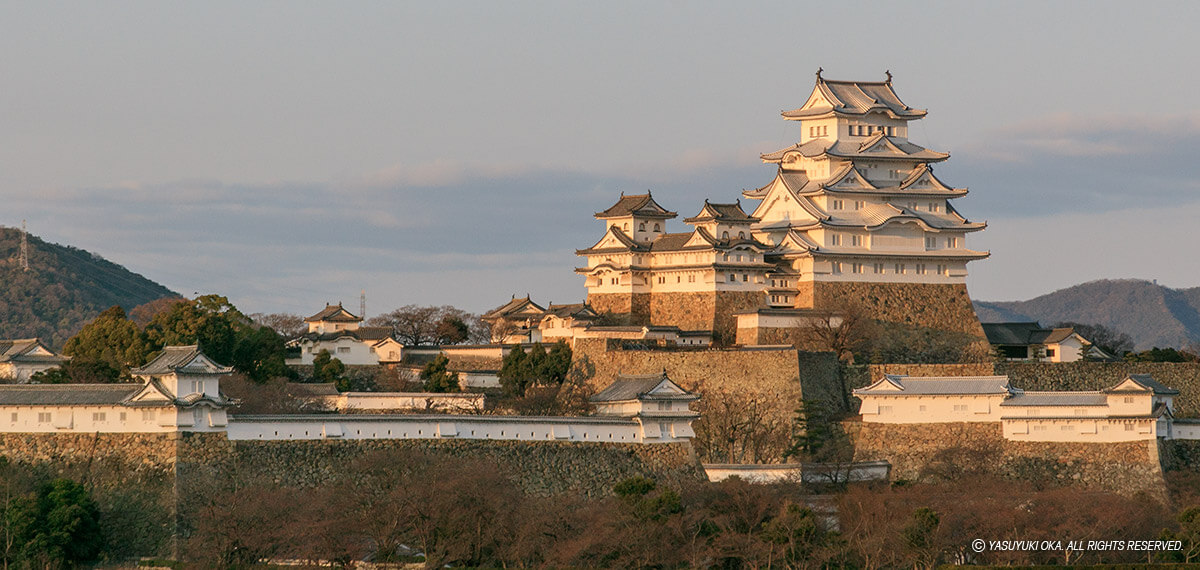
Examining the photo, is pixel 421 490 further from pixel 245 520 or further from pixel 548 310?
pixel 548 310

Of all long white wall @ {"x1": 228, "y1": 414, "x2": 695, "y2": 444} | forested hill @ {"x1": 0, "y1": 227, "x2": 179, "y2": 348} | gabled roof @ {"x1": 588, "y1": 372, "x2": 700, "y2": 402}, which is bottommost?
long white wall @ {"x1": 228, "y1": 414, "x2": 695, "y2": 444}

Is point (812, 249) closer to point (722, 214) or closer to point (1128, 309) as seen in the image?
point (722, 214)

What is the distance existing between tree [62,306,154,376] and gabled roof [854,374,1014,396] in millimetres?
17480

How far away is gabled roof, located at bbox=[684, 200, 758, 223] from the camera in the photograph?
52.5 meters

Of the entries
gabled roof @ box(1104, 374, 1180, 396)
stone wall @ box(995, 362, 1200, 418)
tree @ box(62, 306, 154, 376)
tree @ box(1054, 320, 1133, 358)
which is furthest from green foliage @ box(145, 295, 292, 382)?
tree @ box(1054, 320, 1133, 358)

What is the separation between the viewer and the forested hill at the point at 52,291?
90.6 m

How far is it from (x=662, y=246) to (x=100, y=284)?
53.9m

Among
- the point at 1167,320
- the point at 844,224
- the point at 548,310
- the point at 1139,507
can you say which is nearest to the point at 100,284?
the point at 548,310

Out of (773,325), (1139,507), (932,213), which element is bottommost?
(1139,507)

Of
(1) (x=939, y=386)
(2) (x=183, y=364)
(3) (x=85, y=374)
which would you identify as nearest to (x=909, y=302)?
(1) (x=939, y=386)

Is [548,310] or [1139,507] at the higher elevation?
[548,310]

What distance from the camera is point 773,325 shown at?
5038 centimetres

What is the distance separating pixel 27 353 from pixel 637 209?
690 inches

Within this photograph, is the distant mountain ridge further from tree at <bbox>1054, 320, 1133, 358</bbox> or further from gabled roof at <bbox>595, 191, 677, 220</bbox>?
gabled roof at <bbox>595, 191, 677, 220</bbox>
